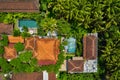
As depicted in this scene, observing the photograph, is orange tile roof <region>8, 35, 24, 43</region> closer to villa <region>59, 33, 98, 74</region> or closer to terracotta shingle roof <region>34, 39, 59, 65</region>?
terracotta shingle roof <region>34, 39, 59, 65</region>

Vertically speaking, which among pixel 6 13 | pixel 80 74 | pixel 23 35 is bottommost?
pixel 80 74

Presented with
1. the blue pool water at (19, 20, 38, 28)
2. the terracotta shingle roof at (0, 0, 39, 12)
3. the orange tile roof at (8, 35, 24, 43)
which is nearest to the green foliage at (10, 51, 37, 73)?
the orange tile roof at (8, 35, 24, 43)

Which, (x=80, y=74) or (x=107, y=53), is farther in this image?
(x=80, y=74)

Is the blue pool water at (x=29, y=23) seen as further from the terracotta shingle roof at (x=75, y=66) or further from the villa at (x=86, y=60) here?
the terracotta shingle roof at (x=75, y=66)

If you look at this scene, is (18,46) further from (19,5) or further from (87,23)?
(87,23)

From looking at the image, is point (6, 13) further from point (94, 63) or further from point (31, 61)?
point (94, 63)

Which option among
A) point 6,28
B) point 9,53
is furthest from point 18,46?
point 6,28

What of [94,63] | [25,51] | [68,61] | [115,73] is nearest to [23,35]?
[25,51]
